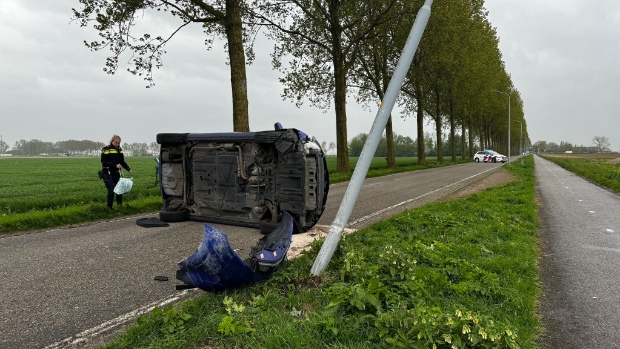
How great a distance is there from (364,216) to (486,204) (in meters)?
3.45

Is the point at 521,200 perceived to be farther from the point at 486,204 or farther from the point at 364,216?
the point at 364,216

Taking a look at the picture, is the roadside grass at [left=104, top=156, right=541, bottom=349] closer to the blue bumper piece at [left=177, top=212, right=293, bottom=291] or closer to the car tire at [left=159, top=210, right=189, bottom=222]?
the blue bumper piece at [left=177, top=212, right=293, bottom=291]

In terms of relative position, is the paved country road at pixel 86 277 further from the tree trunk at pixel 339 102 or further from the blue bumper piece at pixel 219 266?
the tree trunk at pixel 339 102

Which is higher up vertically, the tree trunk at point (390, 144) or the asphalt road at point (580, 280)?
the tree trunk at point (390, 144)

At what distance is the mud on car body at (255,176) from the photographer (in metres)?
6.03

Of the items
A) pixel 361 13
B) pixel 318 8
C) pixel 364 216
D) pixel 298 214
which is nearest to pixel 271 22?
pixel 318 8

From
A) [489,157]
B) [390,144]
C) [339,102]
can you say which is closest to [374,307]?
[339,102]

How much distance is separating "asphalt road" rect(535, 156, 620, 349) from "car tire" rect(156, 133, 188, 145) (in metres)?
5.84

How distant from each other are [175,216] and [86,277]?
2.83m

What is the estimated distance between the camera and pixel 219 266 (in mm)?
3271

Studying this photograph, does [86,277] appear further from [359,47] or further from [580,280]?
[359,47]

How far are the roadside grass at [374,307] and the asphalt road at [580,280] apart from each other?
0.60ft

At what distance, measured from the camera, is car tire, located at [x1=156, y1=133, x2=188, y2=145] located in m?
6.85

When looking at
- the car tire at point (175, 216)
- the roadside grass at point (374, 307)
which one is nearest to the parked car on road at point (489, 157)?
the roadside grass at point (374, 307)
